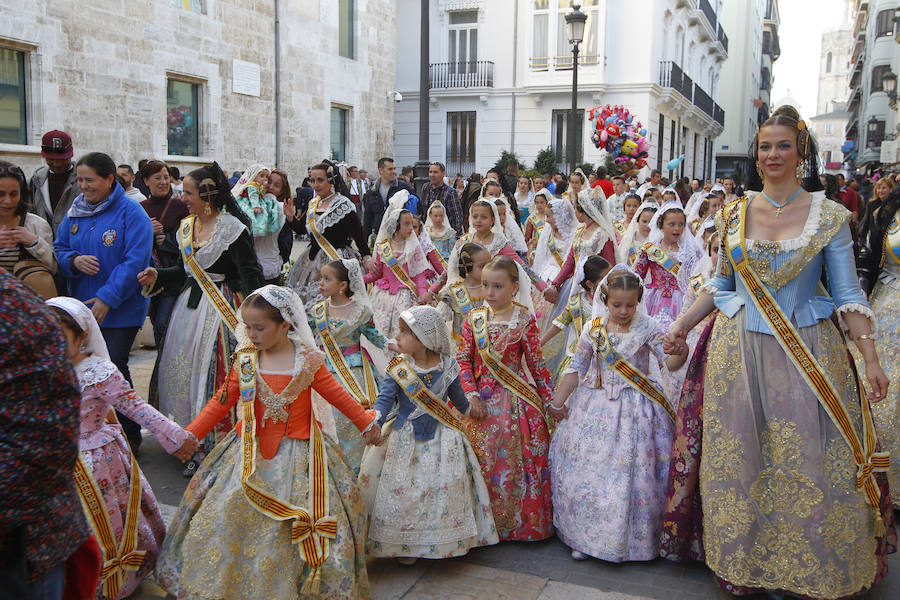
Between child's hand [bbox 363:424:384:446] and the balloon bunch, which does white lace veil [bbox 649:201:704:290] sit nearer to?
child's hand [bbox 363:424:384:446]

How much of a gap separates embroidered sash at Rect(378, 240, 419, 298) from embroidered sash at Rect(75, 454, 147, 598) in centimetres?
392

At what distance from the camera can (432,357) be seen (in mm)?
4145

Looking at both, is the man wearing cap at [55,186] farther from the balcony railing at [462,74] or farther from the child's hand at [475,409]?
the balcony railing at [462,74]

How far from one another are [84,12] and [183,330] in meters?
10.9

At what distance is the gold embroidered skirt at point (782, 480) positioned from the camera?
336 centimetres

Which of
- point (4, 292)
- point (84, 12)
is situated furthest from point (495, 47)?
point (4, 292)

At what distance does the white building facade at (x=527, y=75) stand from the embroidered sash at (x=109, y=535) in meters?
24.9

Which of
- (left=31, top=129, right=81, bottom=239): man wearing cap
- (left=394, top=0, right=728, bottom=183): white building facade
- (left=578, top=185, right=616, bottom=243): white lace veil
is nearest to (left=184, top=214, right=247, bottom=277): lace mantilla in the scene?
(left=31, top=129, right=81, bottom=239): man wearing cap

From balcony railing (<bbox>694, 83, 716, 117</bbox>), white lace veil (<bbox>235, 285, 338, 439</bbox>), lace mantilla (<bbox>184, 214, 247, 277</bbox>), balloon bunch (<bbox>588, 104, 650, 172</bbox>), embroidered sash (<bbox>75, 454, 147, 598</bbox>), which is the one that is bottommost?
embroidered sash (<bbox>75, 454, 147, 598</bbox>)

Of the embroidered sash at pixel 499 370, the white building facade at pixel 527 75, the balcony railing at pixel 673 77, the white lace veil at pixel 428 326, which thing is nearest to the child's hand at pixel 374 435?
the white lace veil at pixel 428 326

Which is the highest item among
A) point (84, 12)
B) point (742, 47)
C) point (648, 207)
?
point (742, 47)

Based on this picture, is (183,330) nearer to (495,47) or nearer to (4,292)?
(4,292)

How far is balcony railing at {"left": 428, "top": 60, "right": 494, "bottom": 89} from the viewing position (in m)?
28.3

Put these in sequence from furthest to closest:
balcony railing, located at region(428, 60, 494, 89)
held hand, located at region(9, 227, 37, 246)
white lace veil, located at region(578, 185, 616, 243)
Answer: balcony railing, located at region(428, 60, 494, 89) → white lace veil, located at region(578, 185, 616, 243) → held hand, located at region(9, 227, 37, 246)
